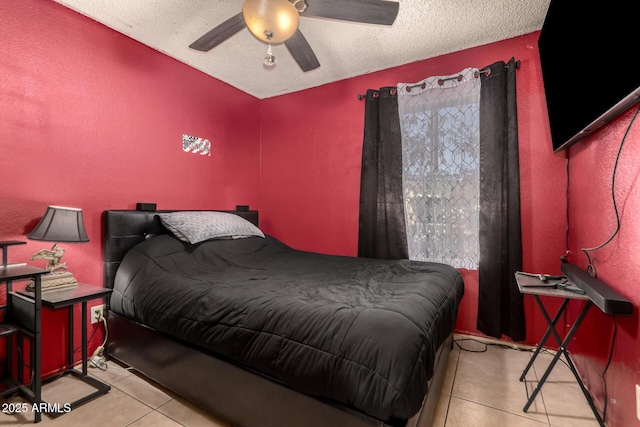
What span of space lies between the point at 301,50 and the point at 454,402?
2.33 metres

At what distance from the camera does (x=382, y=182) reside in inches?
113

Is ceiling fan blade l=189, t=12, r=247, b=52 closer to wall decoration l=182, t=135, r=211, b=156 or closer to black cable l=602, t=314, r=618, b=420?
wall decoration l=182, t=135, r=211, b=156

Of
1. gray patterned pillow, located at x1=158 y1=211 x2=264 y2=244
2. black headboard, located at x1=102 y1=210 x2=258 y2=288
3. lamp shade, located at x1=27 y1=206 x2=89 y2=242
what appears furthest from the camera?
gray patterned pillow, located at x1=158 y1=211 x2=264 y2=244

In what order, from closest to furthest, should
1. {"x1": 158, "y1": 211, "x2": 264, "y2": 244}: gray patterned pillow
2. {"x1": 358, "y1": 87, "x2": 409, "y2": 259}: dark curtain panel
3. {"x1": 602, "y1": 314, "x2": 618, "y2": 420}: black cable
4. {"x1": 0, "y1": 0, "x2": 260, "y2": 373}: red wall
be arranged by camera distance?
{"x1": 602, "y1": 314, "x2": 618, "y2": 420}: black cable < {"x1": 0, "y1": 0, "x2": 260, "y2": 373}: red wall < {"x1": 158, "y1": 211, "x2": 264, "y2": 244}: gray patterned pillow < {"x1": 358, "y1": 87, "x2": 409, "y2": 259}: dark curtain panel

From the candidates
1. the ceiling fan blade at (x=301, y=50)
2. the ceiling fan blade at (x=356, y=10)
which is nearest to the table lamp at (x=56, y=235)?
the ceiling fan blade at (x=301, y=50)

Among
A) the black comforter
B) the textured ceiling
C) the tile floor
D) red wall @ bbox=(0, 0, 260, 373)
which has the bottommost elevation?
the tile floor

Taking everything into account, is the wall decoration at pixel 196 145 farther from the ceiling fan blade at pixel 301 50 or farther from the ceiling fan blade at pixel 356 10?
the ceiling fan blade at pixel 356 10

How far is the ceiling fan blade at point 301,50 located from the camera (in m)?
1.87

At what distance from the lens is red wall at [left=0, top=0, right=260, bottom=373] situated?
1.81 meters

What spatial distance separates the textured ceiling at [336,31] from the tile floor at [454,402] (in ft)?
7.61

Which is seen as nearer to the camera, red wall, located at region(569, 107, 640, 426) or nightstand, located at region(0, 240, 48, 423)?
red wall, located at region(569, 107, 640, 426)

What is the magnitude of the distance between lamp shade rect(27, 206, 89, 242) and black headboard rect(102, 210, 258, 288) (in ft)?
1.12

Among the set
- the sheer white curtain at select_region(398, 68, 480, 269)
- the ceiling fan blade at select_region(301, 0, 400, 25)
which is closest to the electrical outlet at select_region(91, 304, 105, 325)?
the ceiling fan blade at select_region(301, 0, 400, 25)

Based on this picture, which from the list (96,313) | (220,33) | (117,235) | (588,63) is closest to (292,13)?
(220,33)
